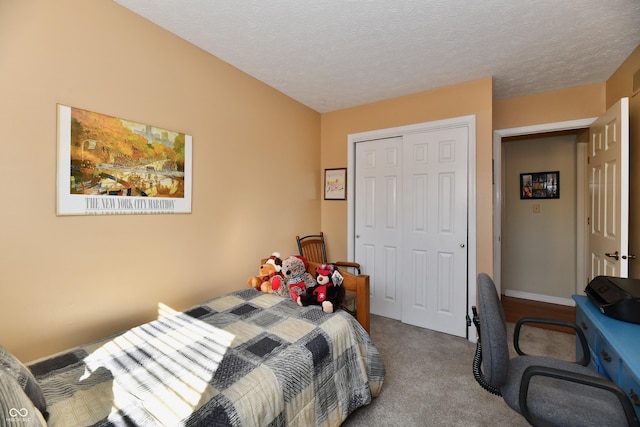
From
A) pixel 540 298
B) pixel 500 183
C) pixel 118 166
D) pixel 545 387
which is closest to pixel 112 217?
pixel 118 166

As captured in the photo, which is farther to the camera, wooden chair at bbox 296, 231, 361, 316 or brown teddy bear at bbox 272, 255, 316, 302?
wooden chair at bbox 296, 231, 361, 316

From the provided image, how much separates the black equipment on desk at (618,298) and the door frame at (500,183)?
1.67 meters

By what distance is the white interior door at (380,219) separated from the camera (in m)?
3.21

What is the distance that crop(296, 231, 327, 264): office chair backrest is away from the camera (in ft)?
10.9

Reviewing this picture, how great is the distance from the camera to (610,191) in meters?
2.20

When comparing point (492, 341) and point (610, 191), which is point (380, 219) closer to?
point (610, 191)

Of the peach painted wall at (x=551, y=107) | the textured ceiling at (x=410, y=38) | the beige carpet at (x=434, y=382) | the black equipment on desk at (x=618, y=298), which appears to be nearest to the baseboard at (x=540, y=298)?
the beige carpet at (x=434, y=382)

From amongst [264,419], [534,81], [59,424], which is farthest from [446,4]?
[59,424]

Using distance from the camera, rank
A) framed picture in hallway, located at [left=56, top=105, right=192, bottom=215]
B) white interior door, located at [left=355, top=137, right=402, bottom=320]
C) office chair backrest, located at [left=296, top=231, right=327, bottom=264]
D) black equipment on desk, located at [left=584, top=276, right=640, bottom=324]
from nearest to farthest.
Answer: black equipment on desk, located at [left=584, top=276, right=640, bottom=324] < framed picture in hallway, located at [left=56, top=105, right=192, bottom=215] < white interior door, located at [left=355, top=137, right=402, bottom=320] < office chair backrest, located at [left=296, top=231, right=327, bottom=264]

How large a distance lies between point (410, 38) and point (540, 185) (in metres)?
3.24

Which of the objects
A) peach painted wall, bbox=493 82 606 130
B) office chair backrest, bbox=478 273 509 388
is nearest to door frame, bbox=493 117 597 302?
peach painted wall, bbox=493 82 606 130

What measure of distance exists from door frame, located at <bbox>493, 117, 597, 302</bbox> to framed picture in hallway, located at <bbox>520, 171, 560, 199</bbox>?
24 centimetres

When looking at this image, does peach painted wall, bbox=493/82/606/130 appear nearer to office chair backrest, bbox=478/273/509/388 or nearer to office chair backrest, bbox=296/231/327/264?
office chair backrest, bbox=296/231/327/264

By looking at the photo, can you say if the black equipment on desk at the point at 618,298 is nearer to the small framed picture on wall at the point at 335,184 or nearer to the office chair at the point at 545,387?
the office chair at the point at 545,387
